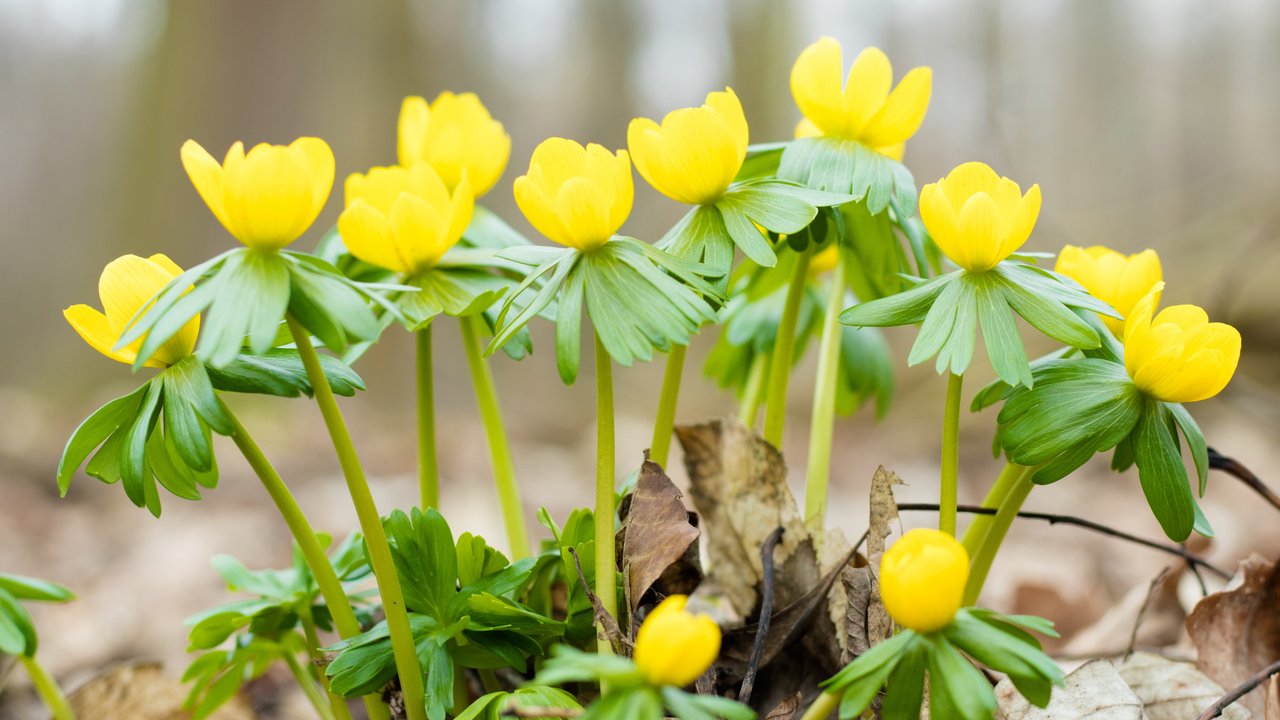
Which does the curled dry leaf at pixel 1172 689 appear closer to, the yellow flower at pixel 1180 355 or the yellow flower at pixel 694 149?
the yellow flower at pixel 1180 355

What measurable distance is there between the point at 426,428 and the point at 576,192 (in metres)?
0.38

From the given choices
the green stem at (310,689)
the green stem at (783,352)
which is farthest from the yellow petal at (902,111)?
the green stem at (310,689)

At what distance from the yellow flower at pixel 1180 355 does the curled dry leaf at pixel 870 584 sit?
23 cm

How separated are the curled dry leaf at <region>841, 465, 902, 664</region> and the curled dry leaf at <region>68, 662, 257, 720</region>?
3.15 ft

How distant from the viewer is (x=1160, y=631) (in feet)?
4.96

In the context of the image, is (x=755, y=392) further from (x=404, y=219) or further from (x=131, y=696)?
(x=131, y=696)

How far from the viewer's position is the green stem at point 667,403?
0.86m

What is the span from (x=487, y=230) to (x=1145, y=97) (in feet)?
18.7

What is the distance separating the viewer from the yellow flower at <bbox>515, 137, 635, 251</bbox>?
693mm

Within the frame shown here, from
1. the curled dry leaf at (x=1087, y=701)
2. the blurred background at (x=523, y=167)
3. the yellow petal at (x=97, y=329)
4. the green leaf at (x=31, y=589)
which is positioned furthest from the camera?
the blurred background at (x=523, y=167)

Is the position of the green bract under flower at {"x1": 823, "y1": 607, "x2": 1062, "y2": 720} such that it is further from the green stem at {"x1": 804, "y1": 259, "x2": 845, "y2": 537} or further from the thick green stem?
the green stem at {"x1": 804, "y1": 259, "x2": 845, "y2": 537}

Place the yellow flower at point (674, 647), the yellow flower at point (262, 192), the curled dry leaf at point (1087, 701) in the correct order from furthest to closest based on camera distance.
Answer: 1. the curled dry leaf at point (1087, 701)
2. the yellow flower at point (262, 192)
3. the yellow flower at point (674, 647)

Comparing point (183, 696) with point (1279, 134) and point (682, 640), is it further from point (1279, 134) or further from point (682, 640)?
point (1279, 134)

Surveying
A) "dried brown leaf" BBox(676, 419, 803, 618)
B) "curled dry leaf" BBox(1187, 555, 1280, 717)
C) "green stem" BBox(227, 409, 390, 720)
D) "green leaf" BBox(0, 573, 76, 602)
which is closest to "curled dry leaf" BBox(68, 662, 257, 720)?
"green leaf" BBox(0, 573, 76, 602)
